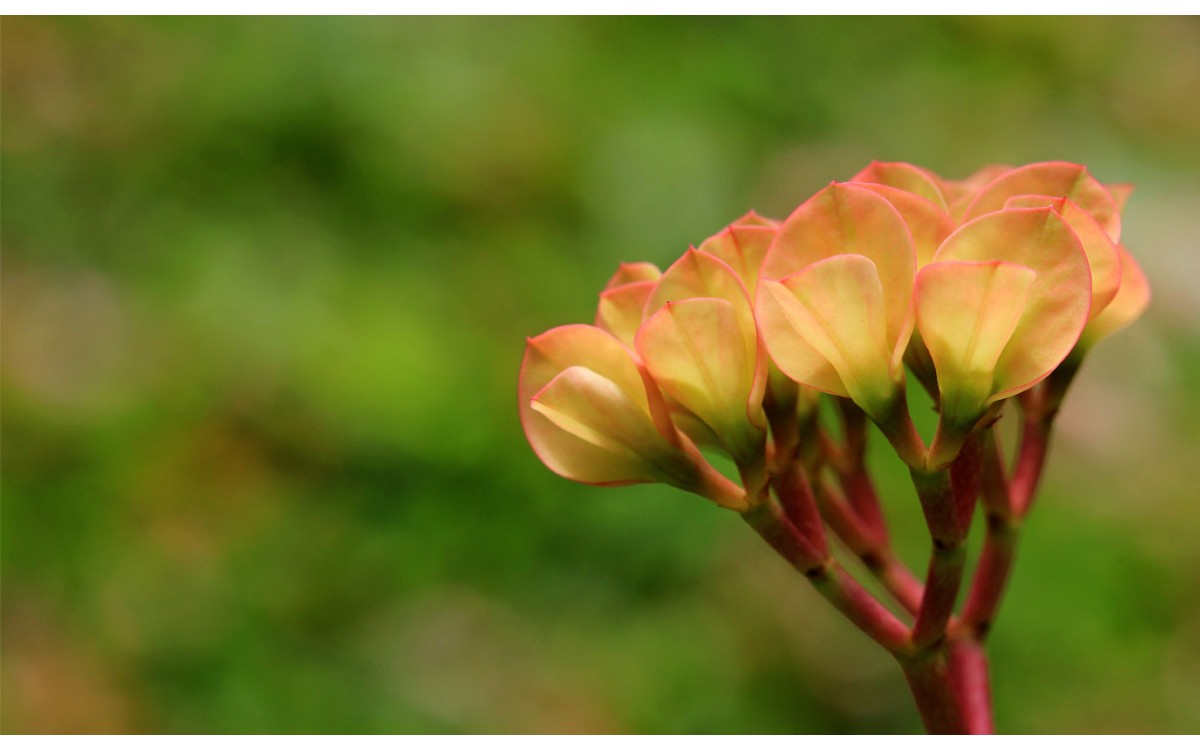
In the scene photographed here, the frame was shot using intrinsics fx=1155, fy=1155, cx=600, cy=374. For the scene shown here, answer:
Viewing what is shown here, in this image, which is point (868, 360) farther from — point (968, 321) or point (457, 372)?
point (457, 372)

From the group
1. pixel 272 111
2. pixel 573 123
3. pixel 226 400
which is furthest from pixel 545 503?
pixel 272 111

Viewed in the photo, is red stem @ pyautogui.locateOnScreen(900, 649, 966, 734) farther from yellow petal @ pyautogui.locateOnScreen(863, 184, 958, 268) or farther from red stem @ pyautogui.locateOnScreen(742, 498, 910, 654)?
yellow petal @ pyautogui.locateOnScreen(863, 184, 958, 268)

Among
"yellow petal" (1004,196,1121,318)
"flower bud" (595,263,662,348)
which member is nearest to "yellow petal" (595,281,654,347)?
"flower bud" (595,263,662,348)

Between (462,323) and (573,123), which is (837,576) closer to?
(462,323)

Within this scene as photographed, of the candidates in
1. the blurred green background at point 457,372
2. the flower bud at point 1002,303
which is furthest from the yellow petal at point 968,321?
the blurred green background at point 457,372

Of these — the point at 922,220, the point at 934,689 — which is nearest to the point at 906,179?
the point at 922,220
